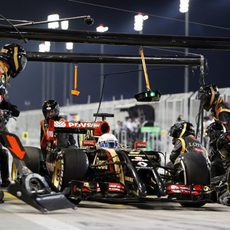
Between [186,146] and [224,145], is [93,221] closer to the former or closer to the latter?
[186,146]

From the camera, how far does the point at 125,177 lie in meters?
7.05

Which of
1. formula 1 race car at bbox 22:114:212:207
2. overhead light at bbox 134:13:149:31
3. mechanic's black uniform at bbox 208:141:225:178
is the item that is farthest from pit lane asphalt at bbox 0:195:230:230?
overhead light at bbox 134:13:149:31

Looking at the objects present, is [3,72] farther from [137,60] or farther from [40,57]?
[137,60]

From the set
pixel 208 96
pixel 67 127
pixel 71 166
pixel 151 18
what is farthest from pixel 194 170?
pixel 151 18

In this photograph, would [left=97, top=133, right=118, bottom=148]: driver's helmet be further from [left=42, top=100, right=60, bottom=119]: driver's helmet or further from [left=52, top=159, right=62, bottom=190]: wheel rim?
[left=42, top=100, right=60, bottom=119]: driver's helmet

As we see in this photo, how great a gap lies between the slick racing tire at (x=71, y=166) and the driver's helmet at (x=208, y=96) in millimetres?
2680

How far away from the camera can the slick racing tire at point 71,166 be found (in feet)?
23.0

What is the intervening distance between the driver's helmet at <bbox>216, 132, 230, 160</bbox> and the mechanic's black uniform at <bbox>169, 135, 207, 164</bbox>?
A: 25 centimetres

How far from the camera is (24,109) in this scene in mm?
29844

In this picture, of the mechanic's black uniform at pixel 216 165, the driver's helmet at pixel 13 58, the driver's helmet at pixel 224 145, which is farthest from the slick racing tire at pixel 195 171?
the driver's helmet at pixel 13 58

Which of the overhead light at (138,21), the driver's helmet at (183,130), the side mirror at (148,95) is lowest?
the driver's helmet at (183,130)

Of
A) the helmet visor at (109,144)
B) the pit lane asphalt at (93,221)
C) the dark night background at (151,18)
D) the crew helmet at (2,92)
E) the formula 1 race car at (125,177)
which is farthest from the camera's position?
the dark night background at (151,18)

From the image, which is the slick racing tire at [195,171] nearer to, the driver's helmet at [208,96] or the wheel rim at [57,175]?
the wheel rim at [57,175]

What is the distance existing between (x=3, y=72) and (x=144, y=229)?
119 inches
